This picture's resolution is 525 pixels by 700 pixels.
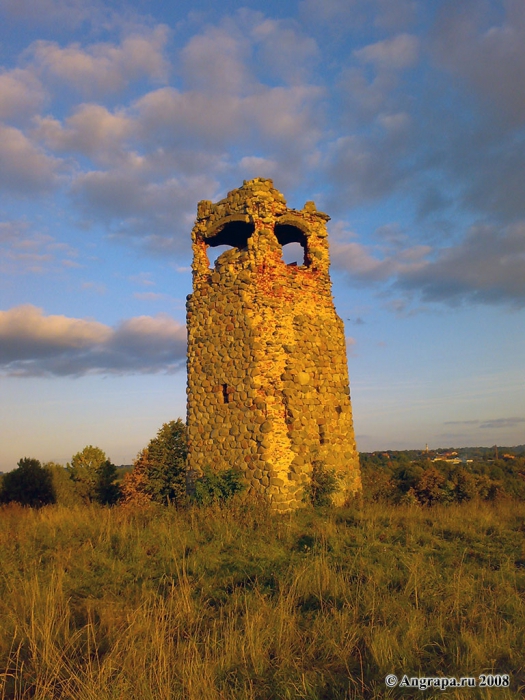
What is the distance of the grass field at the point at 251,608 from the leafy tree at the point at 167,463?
858 centimetres

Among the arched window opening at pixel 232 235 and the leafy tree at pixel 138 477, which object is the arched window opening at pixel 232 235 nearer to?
the arched window opening at pixel 232 235

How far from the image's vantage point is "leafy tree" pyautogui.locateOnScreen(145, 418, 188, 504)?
16.6m

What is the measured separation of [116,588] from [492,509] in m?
8.13

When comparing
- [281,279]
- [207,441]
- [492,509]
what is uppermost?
[281,279]

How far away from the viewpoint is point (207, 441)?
1030 centimetres

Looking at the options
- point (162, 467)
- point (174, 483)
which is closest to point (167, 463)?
→ point (162, 467)

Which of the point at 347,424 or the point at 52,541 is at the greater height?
the point at 347,424

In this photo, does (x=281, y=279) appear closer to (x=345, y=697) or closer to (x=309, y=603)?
(x=309, y=603)

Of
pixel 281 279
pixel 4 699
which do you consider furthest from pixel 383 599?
pixel 281 279

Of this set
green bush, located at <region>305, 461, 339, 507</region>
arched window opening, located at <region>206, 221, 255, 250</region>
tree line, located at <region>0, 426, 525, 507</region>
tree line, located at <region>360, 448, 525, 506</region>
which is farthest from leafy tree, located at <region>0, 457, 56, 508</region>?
green bush, located at <region>305, 461, 339, 507</region>

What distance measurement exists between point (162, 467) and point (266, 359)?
9.83 m

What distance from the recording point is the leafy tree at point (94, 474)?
86.8 ft

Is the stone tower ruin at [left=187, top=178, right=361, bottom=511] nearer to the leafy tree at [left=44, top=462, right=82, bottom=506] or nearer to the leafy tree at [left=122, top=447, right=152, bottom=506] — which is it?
the leafy tree at [left=122, top=447, right=152, bottom=506]

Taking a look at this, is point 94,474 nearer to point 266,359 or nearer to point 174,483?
point 174,483
